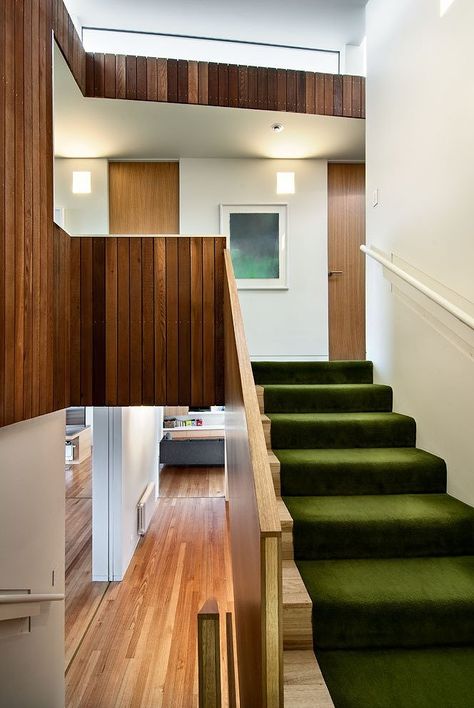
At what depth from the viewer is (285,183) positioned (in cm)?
479

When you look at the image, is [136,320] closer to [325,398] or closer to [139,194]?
[325,398]

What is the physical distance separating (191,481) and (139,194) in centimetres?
531

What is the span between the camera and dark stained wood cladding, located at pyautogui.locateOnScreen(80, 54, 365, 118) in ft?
11.8

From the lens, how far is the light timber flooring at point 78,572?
3941 mm

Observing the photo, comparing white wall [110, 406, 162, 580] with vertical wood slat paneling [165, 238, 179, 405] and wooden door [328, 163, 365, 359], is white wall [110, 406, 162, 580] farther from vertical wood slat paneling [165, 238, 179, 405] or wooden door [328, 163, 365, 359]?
wooden door [328, 163, 365, 359]

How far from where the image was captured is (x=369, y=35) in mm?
3531

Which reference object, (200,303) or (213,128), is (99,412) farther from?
(213,128)

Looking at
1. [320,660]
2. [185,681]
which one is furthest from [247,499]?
[185,681]

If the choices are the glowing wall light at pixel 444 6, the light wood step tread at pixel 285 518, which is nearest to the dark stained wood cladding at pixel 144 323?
the light wood step tread at pixel 285 518

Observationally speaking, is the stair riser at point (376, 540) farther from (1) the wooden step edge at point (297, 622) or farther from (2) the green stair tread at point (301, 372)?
(2) the green stair tread at point (301, 372)

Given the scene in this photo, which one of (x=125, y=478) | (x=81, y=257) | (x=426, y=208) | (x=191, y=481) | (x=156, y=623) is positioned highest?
(x=426, y=208)

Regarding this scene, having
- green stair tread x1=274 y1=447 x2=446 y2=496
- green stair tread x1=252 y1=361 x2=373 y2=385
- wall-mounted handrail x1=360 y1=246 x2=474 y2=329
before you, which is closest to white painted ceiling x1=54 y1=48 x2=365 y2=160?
wall-mounted handrail x1=360 y1=246 x2=474 y2=329

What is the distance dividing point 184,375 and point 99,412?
1969mm

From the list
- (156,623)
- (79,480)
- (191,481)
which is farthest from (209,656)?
(79,480)
